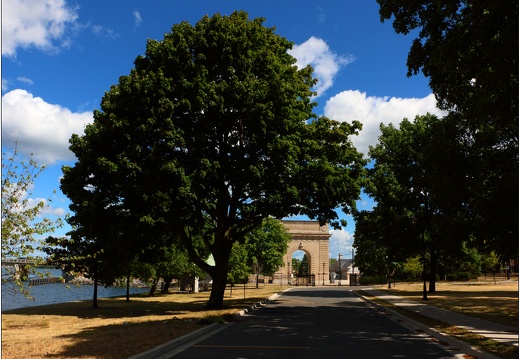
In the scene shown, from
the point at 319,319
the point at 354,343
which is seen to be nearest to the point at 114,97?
the point at 319,319

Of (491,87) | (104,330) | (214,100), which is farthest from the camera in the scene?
(214,100)

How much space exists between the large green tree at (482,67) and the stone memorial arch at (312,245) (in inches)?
2273

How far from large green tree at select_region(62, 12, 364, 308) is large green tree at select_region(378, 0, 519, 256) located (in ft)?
25.1

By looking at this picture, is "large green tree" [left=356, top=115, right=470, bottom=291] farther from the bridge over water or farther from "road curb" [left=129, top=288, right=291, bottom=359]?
the bridge over water

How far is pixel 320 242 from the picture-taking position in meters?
77.1

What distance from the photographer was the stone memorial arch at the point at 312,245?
76062 mm

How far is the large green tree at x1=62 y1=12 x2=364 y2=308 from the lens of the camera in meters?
20.6

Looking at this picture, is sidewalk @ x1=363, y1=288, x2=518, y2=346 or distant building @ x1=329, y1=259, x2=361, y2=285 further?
distant building @ x1=329, y1=259, x2=361, y2=285

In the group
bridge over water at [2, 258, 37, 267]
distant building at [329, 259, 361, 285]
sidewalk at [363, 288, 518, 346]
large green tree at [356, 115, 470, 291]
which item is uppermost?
large green tree at [356, 115, 470, 291]

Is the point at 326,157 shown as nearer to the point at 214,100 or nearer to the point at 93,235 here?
the point at 214,100

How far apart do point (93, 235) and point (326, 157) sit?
12697 millimetres

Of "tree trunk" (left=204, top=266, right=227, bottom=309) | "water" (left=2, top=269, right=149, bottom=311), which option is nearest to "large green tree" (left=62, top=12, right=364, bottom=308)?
"tree trunk" (left=204, top=266, right=227, bottom=309)

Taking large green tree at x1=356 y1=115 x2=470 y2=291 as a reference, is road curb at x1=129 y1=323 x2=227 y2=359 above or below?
below

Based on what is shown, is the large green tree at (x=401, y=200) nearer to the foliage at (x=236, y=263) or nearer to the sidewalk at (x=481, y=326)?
the foliage at (x=236, y=263)
